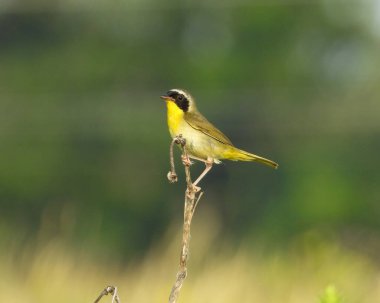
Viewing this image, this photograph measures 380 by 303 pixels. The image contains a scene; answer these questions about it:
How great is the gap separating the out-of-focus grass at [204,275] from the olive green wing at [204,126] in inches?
55.3

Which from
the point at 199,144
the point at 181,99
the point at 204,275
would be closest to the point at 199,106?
the point at 204,275

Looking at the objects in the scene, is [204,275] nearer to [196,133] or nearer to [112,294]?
[196,133]

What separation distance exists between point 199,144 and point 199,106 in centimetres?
2092

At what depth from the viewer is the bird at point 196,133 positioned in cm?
569

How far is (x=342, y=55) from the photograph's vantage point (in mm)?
35000

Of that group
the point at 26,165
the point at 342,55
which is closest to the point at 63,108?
the point at 26,165

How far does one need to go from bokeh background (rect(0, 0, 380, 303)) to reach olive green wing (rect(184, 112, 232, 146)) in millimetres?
10534

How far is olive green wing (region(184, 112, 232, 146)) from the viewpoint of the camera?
5.79 metres

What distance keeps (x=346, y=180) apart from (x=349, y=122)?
2.47 m

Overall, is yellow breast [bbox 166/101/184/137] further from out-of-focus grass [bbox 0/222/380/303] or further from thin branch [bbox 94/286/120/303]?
thin branch [bbox 94/286/120/303]

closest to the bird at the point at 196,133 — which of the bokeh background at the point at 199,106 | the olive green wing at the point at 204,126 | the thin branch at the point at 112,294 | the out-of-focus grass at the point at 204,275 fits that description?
the olive green wing at the point at 204,126

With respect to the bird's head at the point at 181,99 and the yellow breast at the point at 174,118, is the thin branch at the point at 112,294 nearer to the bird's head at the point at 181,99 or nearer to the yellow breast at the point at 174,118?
the yellow breast at the point at 174,118

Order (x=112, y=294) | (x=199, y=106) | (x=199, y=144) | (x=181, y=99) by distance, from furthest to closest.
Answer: (x=199, y=106) → (x=181, y=99) → (x=199, y=144) → (x=112, y=294)

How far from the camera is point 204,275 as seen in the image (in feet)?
27.5
